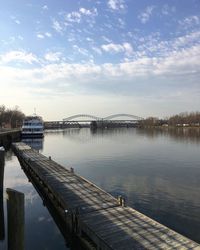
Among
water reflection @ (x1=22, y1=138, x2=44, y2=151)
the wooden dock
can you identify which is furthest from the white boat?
the wooden dock

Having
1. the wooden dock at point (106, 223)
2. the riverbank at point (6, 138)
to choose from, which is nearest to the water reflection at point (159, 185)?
the wooden dock at point (106, 223)

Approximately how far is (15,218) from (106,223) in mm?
6680

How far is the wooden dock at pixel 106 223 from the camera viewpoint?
1320 centimetres

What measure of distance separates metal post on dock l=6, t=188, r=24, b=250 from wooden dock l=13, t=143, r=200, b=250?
4.32 meters

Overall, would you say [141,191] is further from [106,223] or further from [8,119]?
[8,119]

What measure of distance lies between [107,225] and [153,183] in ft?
53.6

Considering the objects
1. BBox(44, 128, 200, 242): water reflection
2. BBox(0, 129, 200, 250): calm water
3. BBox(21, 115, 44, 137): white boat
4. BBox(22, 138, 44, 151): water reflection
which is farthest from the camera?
BBox(21, 115, 44, 137): white boat

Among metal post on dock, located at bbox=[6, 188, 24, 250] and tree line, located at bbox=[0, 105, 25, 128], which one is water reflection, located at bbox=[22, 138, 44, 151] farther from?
metal post on dock, located at bbox=[6, 188, 24, 250]

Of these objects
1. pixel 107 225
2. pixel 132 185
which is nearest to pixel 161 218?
pixel 107 225

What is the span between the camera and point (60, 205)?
70.1ft

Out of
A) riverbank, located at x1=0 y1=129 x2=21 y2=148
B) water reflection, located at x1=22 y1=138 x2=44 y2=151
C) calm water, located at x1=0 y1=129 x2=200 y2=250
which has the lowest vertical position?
calm water, located at x1=0 y1=129 x2=200 y2=250

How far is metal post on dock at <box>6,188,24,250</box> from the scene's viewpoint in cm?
977

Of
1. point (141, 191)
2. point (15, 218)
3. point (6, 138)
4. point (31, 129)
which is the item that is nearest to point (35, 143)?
point (6, 138)

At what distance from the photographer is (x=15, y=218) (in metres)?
9.90
